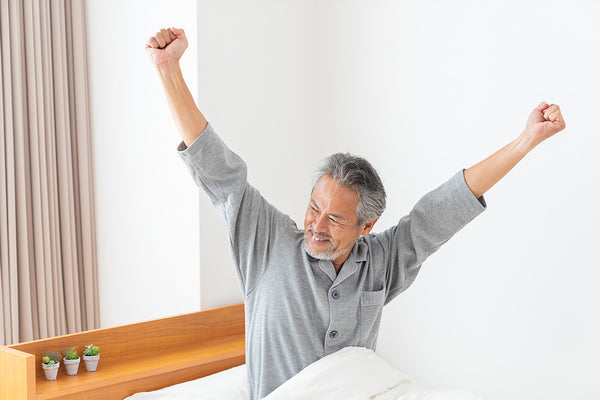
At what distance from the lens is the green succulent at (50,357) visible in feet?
6.62

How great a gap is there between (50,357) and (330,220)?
103 centimetres

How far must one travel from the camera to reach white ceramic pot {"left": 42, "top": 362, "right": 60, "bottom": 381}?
6.60ft

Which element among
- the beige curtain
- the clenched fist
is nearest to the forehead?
the clenched fist

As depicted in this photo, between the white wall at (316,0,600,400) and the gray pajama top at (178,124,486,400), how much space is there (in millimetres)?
724

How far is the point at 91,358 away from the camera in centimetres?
211

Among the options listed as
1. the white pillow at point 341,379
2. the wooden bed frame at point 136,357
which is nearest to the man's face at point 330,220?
the white pillow at point 341,379

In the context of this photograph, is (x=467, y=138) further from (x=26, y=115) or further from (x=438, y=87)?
(x=26, y=115)

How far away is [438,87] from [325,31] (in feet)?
2.17

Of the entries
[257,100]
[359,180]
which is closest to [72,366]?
[359,180]

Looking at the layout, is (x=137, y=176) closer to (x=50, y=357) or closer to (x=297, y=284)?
(x=50, y=357)

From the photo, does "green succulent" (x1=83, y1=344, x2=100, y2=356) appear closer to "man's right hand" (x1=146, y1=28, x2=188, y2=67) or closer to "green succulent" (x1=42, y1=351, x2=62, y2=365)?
"green succulent" (x1=42, y1=351, x2=62, y2=365)

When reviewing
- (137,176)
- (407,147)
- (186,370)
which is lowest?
(186,370)

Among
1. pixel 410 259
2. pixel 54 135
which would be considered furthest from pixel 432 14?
pixel 54 135

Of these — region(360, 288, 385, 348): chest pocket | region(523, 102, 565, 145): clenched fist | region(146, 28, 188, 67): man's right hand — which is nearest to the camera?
region(146, 28, 188, 67): man's right hand
